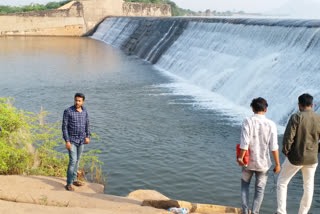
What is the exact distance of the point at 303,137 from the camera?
539 cm

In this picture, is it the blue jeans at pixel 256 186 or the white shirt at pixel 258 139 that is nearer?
the white shirt at pixel 258 139

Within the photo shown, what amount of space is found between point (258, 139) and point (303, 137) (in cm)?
60

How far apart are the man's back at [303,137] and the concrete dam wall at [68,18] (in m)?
49.1

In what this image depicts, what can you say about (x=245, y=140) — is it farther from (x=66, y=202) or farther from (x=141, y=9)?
(x=141, y=9)

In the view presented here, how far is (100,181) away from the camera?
847 cm

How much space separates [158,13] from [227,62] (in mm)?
41367

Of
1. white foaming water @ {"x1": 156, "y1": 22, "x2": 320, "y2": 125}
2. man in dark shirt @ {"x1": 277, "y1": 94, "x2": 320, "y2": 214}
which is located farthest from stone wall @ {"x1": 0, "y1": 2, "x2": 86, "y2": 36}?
man in dark shirt @ {"x1": 277, "y1": 94, "x2": 320, "y2": 214}

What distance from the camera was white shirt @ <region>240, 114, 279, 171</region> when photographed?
17.5 feet

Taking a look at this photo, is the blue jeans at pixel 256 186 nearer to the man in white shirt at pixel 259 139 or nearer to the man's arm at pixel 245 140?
the man in white shirt at pixel 259 139

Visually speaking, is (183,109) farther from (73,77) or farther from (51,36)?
(51,36)

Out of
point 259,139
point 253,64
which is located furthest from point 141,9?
point 259,139

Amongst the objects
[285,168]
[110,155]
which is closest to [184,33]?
[110,155]

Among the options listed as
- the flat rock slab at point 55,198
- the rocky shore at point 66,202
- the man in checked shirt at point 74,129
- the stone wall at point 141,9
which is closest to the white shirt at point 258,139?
the rocky shore at point 66,202

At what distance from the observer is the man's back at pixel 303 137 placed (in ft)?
17.5
